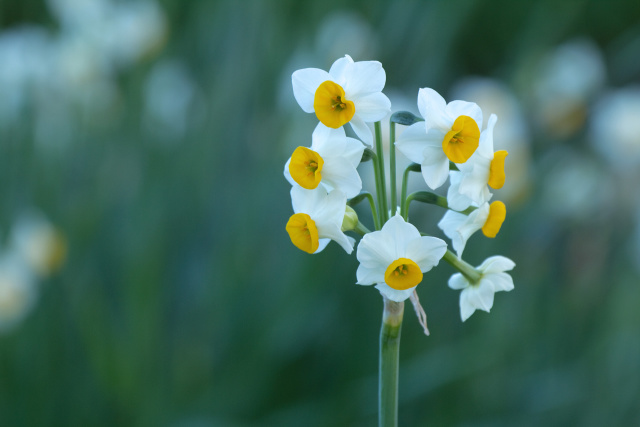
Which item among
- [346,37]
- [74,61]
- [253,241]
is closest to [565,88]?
[346,37]

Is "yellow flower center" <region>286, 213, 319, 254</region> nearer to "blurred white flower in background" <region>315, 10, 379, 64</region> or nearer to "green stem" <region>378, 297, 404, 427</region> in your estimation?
"green stem" <region>378, 297, 404, 427</region>

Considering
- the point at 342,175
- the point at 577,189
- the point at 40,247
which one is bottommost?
the point at 342,175

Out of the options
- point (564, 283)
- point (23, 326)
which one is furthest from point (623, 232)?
point (23, 326)

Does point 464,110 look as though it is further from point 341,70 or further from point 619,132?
point 619,132

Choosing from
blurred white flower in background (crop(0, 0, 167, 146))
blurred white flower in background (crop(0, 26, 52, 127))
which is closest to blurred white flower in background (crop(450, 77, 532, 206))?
blurred white flower in background (crop(0, 0, 167, 146))

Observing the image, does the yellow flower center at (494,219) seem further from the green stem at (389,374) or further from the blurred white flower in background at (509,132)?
the blurred white flower in background at (509,132)

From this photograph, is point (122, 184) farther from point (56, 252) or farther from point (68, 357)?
point (68, 357)
